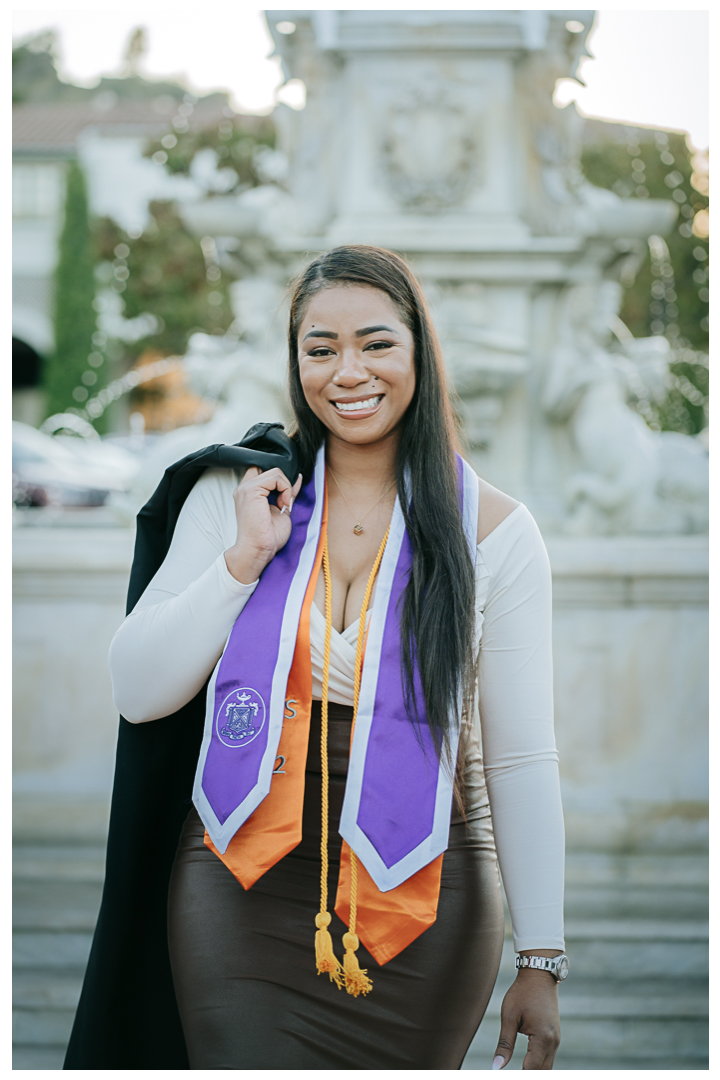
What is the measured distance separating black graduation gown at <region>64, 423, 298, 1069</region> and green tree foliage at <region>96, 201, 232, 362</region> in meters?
17.8

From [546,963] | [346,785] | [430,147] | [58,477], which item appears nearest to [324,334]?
[346,785]

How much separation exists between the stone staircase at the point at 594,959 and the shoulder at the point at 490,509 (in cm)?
204

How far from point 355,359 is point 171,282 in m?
19.2

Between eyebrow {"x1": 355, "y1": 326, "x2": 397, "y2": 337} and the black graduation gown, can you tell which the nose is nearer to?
eyebrow {"x1": 355, "y1": 326, "x2": 397, "y2": 337}

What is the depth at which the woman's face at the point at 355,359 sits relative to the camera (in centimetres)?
169

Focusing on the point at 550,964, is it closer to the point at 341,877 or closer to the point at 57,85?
the point at 341,877

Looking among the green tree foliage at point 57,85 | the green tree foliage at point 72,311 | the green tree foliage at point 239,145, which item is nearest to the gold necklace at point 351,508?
the green tree foliage at point 239,145

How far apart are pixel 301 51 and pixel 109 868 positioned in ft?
17.8

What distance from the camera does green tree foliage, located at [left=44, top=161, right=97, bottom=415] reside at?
23500 mm

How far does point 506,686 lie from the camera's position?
168 centimetres

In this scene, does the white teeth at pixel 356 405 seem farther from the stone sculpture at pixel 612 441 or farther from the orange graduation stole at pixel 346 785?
the stone sculpture at pixel 612 441

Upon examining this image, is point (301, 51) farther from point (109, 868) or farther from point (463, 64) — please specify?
point (109, 868)

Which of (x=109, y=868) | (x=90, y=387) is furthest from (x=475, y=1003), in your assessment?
(x=90, y=387)
